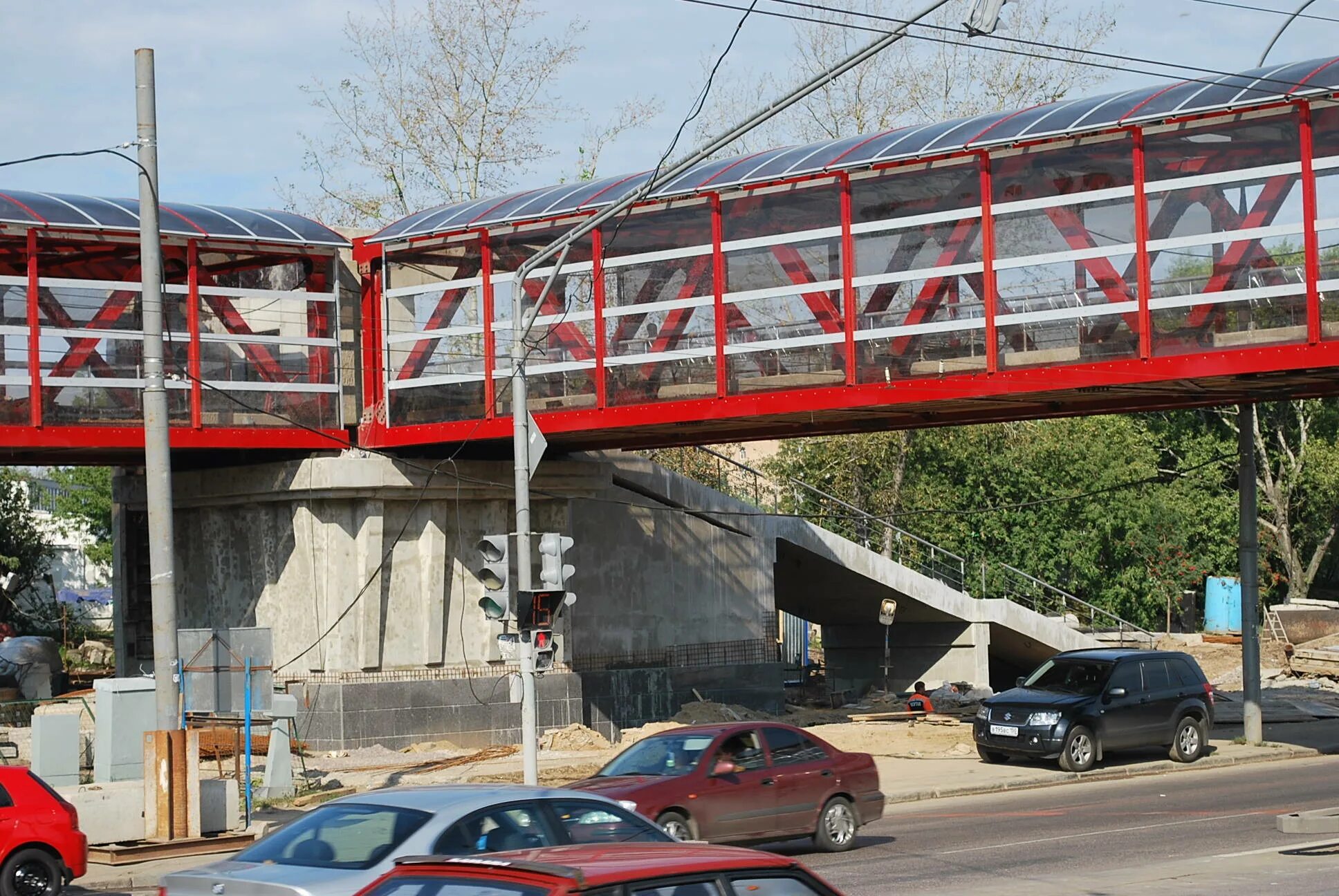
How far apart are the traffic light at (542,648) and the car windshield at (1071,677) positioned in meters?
9.90

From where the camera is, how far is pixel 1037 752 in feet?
77.5

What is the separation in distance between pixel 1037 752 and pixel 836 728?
22.2ft

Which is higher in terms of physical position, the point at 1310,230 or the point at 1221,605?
the point at 1310,230

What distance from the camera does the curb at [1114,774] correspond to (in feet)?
71.3

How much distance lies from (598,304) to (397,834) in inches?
646

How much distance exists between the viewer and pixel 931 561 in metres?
42.8

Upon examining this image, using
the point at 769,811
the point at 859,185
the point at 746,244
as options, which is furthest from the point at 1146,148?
the point at 769,811

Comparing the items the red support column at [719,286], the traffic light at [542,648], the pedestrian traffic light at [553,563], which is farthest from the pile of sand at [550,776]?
the red support column at [719,286]

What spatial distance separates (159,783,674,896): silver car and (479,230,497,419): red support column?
16.2m

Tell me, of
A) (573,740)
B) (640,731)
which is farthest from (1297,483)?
(573,740)

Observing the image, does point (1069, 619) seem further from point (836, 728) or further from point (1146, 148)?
point (1146, 148)

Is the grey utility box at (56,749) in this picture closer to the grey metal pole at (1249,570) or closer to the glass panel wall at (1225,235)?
the glass panel wall at (1225,235)

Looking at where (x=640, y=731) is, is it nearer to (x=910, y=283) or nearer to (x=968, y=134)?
(x=910, y=283)

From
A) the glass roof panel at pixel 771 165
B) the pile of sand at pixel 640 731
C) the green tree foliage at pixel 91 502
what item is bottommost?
the pile of sand at pixel 640 731
